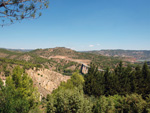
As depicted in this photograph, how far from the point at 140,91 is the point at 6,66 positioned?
5110cm

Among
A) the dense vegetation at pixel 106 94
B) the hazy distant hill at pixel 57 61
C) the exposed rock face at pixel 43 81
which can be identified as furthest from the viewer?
the hazy distant hill at pixel 57 61

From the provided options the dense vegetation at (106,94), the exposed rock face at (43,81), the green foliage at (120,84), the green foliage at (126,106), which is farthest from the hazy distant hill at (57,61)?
the green foliage at (126,106)

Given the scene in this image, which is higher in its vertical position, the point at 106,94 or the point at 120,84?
the point at 120,84

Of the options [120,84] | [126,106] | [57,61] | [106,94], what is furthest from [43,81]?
[57,61]

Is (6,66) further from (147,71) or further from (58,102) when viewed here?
(147,71)

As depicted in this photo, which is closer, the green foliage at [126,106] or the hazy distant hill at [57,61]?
the green foliage at [126,106]

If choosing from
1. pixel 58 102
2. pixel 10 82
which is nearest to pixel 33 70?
pixel 10 82

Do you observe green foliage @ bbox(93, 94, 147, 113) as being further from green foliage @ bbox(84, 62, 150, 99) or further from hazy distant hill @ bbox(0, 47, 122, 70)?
hazy distant hill @ bbox(0, 47, 122, 70)

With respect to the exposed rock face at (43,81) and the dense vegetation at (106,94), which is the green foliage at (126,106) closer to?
the dense vegetation at (106,94)

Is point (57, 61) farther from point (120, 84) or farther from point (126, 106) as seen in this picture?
point (126, 106)

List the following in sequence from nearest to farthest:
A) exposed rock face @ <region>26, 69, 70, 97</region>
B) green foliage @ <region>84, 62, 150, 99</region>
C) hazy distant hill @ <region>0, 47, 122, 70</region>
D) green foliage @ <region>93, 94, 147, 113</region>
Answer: green foliage @ <region>93, 94, 147, 113</region> → green foliage @ <region>84, 62, 150, 99</region> → exposed rock face @ <region>26, 69, 70, 97</region> → hazy distant hill @ <region>0, 47, 122, 70</region>

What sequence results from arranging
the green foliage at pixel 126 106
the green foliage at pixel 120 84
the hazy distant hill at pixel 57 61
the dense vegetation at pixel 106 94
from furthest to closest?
the hazy distant hill at pixel 57 61 < the green foliage at pixel 120 84 < the dense vegetation at pixel 106 94 < the green foliage at pixel 126 106

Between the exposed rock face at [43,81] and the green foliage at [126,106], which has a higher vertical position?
the green foliage at [126,106]

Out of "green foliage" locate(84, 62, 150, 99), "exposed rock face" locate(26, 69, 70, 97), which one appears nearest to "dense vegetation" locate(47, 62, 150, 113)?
"green foliage" locate(84, 62, 150, 99)
